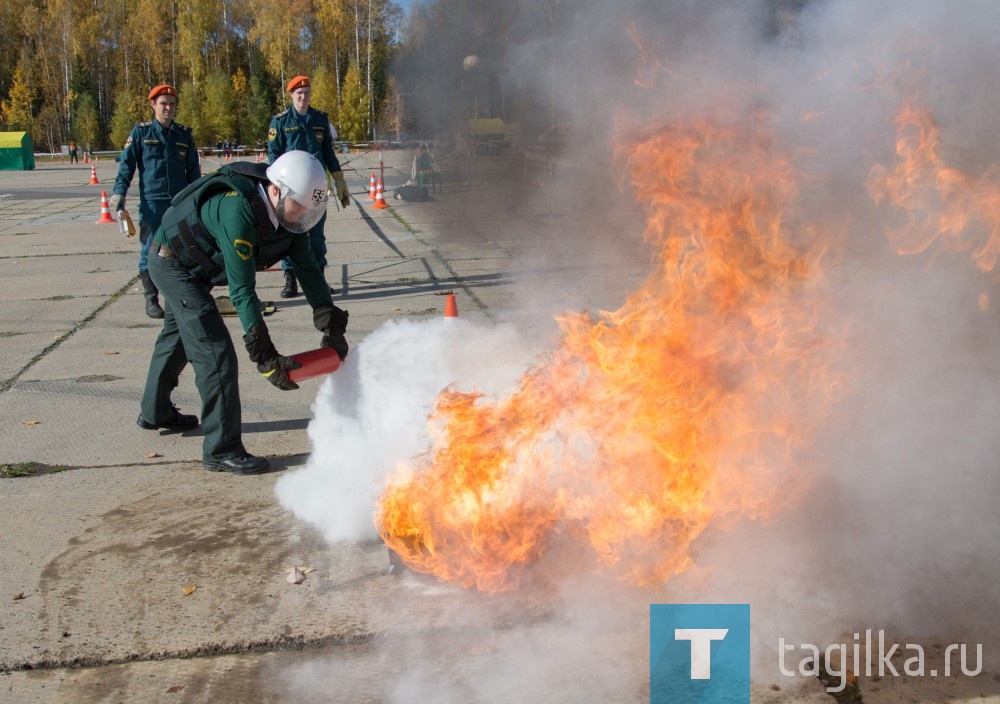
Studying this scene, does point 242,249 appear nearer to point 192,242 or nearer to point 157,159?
point 192,242

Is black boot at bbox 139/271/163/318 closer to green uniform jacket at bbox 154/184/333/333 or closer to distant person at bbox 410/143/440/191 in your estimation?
green uniform jacket at bbox 154/184/333/333

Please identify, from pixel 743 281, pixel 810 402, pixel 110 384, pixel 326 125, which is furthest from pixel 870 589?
pixel 326 125

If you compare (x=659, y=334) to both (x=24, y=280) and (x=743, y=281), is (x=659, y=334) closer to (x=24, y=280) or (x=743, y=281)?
(x=743, y=281)

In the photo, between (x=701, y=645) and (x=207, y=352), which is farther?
(x=207, y=352)

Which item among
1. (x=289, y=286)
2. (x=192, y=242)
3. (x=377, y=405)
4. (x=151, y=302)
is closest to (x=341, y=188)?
(x=289, y=286)

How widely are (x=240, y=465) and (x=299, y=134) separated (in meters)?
4.10

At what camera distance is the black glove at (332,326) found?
397cm

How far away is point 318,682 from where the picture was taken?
2660 mm

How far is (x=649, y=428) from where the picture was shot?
3.21m

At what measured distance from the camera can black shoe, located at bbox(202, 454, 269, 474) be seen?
168 inches

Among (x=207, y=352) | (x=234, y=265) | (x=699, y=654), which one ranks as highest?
(x=234, y=265)

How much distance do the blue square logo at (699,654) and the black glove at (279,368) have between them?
1.71 metres
